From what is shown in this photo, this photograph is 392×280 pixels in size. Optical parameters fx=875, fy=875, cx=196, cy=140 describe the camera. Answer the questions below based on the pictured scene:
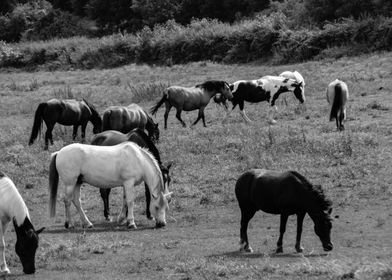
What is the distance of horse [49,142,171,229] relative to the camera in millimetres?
14789

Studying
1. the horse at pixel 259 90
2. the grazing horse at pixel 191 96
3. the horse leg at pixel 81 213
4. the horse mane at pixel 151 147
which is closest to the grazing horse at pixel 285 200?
the horse mane at pixel 151 147

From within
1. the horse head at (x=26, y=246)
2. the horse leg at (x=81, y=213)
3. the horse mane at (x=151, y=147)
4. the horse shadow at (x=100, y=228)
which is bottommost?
the horse shadow at (x=100, y=228)

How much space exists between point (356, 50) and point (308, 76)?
4.90 meters

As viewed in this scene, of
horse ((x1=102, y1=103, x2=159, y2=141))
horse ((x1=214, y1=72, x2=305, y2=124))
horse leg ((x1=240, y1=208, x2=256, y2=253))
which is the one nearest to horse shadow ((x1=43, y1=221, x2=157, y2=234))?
horse leg ((x1=240, y1=208, x2=256, y2=253))

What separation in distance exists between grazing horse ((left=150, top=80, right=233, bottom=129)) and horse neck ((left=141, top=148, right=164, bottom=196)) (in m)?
10.5

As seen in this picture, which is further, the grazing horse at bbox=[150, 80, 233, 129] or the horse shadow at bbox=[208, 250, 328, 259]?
the grazing horse at bbox=[150, 80, 233, 129]

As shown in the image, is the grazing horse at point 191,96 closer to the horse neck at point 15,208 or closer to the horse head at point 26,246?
the horse neck at point 15,208

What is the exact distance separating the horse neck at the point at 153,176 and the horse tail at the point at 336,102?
9138 millimetres

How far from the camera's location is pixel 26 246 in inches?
446

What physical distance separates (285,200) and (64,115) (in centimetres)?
1201

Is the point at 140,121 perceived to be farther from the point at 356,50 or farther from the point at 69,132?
the point at 356,50

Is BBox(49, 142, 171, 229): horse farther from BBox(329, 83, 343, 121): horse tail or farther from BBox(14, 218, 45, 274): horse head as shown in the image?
BBox(329, 83, 343, 121): horse tail

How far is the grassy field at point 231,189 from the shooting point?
11.6 metres

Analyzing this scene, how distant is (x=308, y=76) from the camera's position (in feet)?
107
